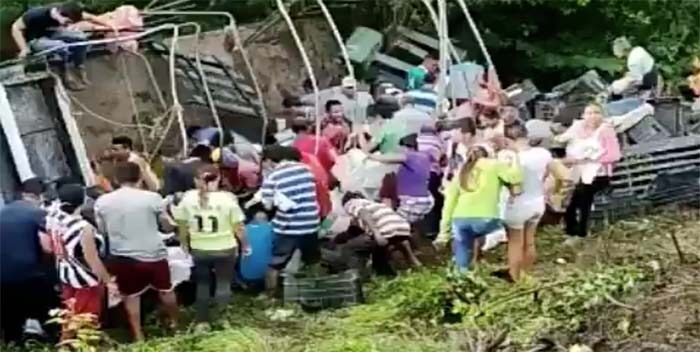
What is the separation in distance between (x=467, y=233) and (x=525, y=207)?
0.49 metres

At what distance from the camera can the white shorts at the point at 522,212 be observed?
11.1m

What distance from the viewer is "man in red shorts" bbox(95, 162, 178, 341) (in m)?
9.71

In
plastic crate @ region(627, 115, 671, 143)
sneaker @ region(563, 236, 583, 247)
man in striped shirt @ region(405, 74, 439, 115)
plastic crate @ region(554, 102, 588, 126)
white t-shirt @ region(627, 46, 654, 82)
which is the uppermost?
white t-shirt @ region(627, 46, 654, 82)

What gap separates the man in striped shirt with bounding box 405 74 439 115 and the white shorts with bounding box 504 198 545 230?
278 centimetres

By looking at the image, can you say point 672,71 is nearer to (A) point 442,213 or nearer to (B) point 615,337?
(A) point 442,213

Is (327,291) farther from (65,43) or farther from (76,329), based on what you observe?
(65,43)

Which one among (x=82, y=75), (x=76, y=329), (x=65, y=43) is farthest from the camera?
(x=82, y=75)

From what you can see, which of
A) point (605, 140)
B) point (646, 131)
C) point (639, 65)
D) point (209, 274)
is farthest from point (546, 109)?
point (209, 274)

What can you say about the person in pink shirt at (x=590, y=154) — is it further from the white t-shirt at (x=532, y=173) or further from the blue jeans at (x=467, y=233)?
the blue jeans at (x=467, y=233)

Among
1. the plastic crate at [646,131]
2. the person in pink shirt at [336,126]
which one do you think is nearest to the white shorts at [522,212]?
the person in pink shirt at [336,126]

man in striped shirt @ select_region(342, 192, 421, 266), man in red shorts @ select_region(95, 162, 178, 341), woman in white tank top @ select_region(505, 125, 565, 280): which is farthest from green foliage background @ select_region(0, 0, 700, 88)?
man in red shorts @ select_region(95, 162, 178, 341)

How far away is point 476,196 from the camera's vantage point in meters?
10.8

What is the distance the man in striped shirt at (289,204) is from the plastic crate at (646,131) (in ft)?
13.5

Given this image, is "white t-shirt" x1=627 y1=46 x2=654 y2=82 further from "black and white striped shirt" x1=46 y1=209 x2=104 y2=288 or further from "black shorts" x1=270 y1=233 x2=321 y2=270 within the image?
"black and white striped shirt" x1=46 y1=209 x2=104 y2=288
